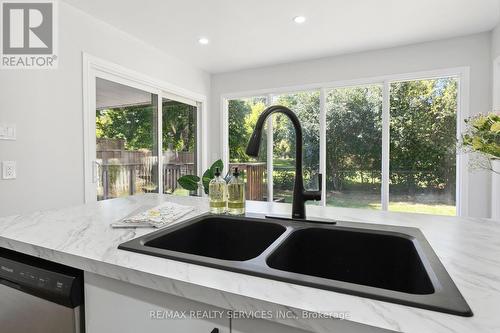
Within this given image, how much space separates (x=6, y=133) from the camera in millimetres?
2061

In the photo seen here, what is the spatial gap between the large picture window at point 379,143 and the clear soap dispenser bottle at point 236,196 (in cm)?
216

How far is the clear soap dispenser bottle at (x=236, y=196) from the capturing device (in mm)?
1117

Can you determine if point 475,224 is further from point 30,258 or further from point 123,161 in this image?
point 123,161

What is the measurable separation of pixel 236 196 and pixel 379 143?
2.99 m

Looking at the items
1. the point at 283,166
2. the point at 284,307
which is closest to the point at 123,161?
the point at 283,166

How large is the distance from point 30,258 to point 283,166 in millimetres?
3484

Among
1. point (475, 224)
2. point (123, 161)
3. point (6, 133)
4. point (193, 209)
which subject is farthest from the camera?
point (123, 161)

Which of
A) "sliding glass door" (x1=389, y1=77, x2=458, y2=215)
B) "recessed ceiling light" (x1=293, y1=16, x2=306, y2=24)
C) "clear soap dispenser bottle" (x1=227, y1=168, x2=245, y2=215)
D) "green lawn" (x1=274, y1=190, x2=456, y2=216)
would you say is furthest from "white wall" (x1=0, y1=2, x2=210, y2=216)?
"sliding glass door" (x1=389, y1=77, x2=458, y2=215)

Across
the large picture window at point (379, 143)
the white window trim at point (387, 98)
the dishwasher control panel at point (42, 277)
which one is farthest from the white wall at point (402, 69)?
the dishwasher control panel at point (42, 277)

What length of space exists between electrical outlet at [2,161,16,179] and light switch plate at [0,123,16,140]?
185mm

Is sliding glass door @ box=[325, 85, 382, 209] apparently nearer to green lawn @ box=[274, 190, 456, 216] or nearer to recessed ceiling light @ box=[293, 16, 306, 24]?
green lawn @ box=[274, 190, 456, 216]

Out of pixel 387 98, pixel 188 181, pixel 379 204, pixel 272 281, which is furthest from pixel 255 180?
pixel 272 281

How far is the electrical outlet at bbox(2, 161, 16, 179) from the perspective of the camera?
6.74ft

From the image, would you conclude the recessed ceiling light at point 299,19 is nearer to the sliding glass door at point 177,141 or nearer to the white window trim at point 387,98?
the white window trim at point 387,98
